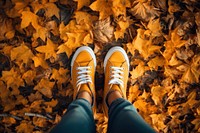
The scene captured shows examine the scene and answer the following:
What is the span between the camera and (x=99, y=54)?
1.16 meters

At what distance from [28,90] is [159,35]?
2.36 feet

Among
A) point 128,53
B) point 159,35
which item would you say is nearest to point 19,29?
point 128,53

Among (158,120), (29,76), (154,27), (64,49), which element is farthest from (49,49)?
(158,120)

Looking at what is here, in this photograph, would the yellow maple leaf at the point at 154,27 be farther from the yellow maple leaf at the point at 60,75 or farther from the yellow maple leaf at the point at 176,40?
the yellow maple leaf at the point at 60,75

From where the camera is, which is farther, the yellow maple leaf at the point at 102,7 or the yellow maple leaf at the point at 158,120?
the yellow maple leaf at the point at 158,120

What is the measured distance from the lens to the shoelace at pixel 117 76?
3.74 ft

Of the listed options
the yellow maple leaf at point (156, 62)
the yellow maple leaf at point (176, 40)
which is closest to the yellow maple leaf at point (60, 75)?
the yellow maple leaf at point (156, 62)

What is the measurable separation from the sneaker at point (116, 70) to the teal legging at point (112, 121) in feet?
0.77

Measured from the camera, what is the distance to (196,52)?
111 centimetres

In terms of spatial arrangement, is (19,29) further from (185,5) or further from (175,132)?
(175,132)

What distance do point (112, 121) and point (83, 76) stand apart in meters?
0.39

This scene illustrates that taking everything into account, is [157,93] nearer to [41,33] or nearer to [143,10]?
[143,10]

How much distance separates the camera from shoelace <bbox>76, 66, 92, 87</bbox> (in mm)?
1126

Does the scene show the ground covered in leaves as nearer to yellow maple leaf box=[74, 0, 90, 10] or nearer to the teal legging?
yellow maple leaf box=[74, 0, 90, 10]
